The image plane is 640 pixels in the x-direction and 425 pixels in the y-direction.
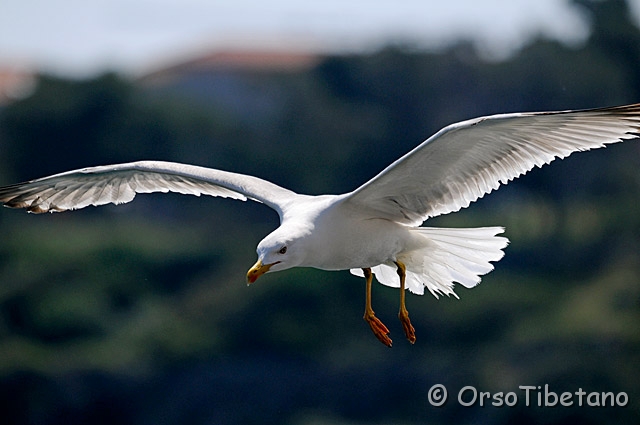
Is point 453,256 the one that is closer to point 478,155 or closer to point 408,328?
point 408,328

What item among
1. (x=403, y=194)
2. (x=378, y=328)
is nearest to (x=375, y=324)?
(x=378, y=328)

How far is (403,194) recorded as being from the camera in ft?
24.3

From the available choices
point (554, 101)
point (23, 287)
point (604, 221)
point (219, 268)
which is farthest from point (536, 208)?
point (23, 287)

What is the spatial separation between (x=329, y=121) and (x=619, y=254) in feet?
40.0

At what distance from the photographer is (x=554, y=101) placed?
124 ft

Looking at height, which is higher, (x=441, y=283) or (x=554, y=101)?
(x=554, y=101)

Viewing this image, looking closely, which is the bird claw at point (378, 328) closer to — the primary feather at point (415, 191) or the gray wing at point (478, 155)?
the primary feather at point (415, 191)

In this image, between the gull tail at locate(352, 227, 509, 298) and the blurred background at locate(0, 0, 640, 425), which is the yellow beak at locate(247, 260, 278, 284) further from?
the blurred background at locate(0, 0, 640, 425)

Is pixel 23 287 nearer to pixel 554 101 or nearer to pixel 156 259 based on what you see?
pixel 156 259

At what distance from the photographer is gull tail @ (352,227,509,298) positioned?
7.96m

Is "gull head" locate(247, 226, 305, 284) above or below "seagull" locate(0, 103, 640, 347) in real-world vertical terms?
below

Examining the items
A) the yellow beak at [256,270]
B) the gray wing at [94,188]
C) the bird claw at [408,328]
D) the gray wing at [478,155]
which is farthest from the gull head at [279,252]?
the gray wing at [94,188]

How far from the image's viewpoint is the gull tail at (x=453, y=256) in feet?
26.1

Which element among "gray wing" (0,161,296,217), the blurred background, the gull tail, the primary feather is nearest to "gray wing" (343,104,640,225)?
the primary feather
